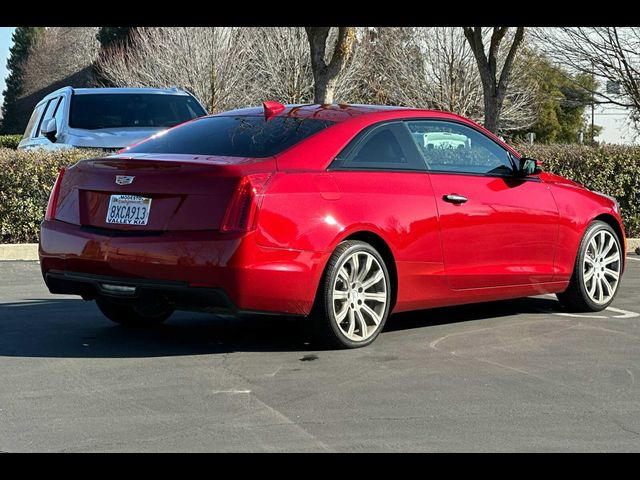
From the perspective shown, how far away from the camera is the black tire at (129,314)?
7691 mm

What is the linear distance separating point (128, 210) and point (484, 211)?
8.27ft

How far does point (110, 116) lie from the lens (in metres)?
Result: 15.0

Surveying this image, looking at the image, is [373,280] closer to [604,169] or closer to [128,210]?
[128,210]

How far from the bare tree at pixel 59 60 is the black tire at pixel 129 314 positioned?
80.0 meters

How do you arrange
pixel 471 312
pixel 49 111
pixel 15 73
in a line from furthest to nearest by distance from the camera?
1. pixel 15 73
2. pixel 49 111
3. pixel 471 312

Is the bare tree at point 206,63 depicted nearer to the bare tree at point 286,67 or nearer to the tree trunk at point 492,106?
the bare tree at point 286,67

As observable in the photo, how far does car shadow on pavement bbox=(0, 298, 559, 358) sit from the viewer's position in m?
6.86

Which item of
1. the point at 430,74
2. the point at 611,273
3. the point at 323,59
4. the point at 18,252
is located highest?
the point at 430,74

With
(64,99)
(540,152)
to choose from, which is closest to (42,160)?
(64,99)

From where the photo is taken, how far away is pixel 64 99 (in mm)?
15359

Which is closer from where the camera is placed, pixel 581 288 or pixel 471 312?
pixel 581 288

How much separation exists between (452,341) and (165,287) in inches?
78.7

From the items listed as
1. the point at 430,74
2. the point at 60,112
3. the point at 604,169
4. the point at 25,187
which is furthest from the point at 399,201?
the point at 430,74
